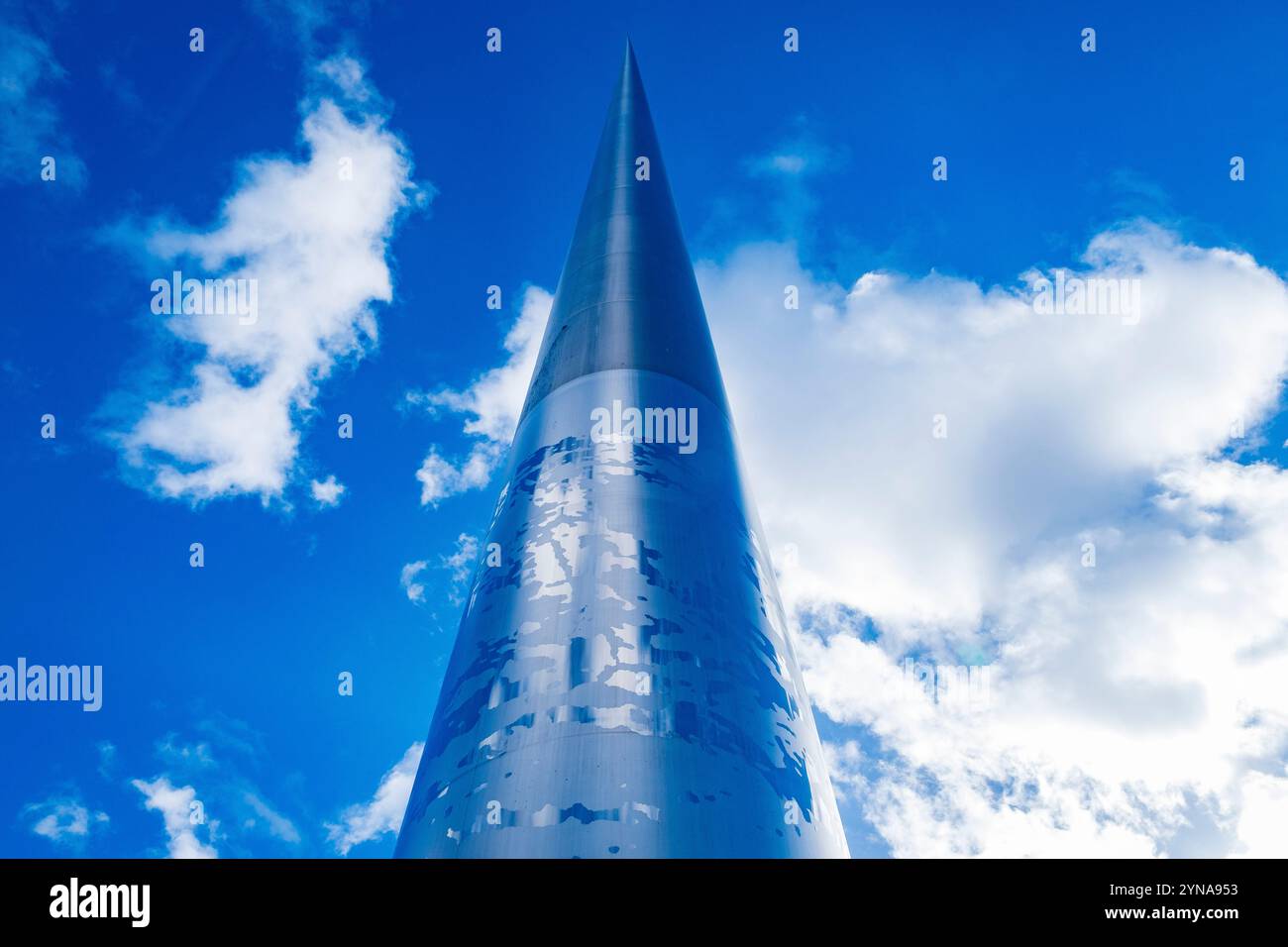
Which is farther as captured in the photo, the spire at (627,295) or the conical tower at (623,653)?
the spire at (627,295)

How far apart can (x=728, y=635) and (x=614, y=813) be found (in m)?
2.42

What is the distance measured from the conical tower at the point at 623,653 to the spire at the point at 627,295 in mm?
66

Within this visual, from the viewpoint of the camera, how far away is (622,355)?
38.9ft

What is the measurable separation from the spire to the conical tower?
0.07m

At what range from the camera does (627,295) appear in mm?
13164

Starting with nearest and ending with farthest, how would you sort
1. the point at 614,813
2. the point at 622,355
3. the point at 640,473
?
1. the point at 614,813
2. the point at 640,473
3. the point at 622,355

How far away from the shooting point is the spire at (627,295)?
1216 centimetres

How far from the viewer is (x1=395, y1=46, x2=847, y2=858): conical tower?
284 inches

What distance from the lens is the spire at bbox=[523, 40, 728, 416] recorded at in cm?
1216

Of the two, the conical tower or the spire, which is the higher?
the spire

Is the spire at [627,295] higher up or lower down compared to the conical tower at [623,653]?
higher up

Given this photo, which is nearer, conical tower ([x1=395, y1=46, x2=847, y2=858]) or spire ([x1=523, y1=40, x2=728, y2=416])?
conical tower ([x1=395, y1=46, x2=847, y2=858])
